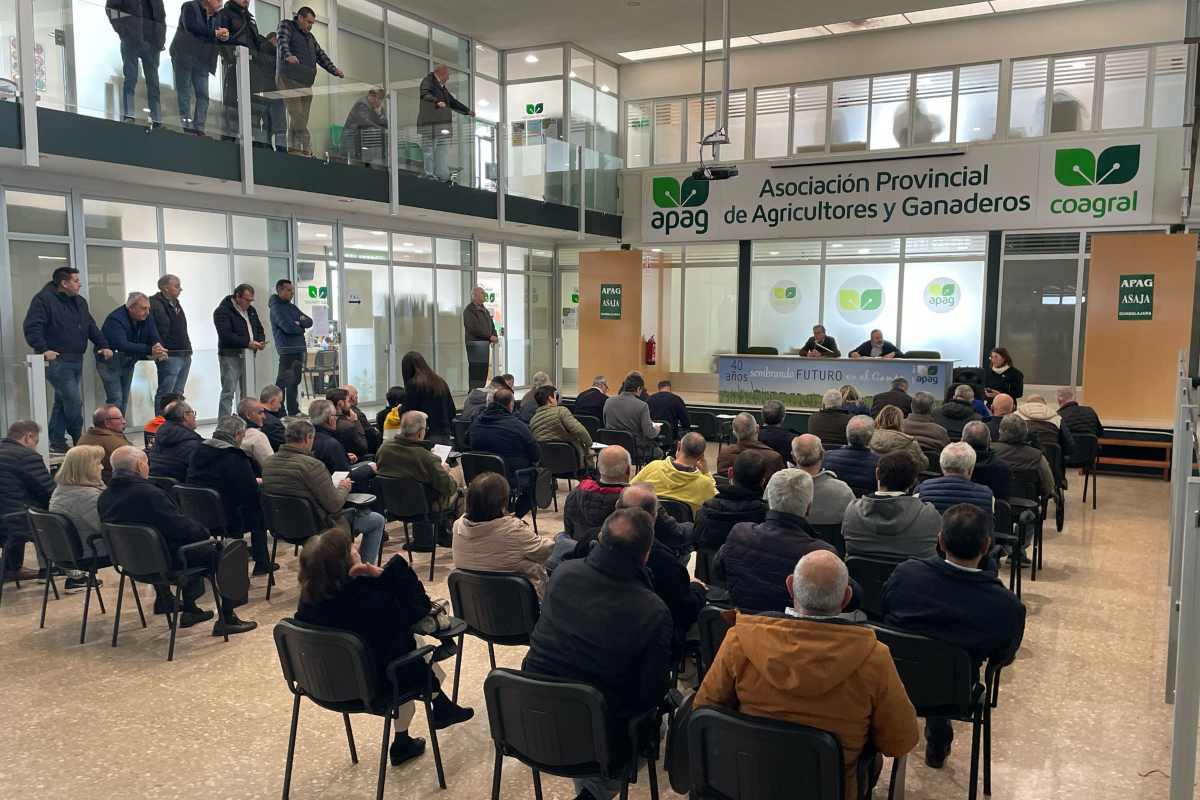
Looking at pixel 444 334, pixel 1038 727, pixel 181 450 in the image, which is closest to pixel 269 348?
pixel 181 450

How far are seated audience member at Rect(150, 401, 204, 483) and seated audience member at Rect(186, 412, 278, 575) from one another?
0.27 metres

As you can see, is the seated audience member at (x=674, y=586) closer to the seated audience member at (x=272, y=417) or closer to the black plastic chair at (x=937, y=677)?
the black plastic chair at (x=937, y=677)

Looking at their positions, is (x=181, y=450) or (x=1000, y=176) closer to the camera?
(x=181, y=450)

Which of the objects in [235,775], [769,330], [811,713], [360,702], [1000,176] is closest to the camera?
[811,713]

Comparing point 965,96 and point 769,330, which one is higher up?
point 965,96

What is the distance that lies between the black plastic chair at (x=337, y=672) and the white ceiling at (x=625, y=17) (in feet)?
41.0

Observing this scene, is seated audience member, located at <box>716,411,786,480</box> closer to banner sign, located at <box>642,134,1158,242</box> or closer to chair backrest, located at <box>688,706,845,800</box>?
chair backrest, located at <box>688,706,845,800</box>

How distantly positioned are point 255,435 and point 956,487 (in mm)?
4865

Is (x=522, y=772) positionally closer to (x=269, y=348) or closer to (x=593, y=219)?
(x=269, y=348)

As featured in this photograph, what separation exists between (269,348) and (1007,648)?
849cm

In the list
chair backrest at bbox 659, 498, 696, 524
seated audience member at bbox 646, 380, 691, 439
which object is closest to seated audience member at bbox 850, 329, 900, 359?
seated audience member at bbox 646, 380, 691, 439

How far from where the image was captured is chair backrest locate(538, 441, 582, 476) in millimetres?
7676

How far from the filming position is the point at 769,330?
53.5ft

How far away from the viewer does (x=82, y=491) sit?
17.2ft
